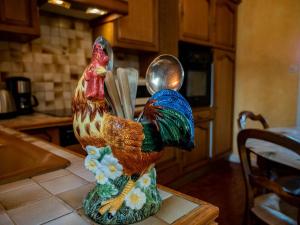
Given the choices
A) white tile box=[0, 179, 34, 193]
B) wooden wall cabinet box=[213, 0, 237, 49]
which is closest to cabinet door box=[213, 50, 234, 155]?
wooden wall cabinet box=[213, 0, 237, 49]

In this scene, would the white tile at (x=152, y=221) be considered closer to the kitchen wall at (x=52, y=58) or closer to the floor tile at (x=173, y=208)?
the floor tile at (x=173, y=208)

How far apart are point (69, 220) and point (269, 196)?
3.83 ft

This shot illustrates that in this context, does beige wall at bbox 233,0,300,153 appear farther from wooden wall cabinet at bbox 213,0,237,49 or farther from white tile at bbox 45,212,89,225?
white tile at bbox 45,212,89,225

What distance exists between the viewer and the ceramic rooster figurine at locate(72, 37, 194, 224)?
37 centimetres

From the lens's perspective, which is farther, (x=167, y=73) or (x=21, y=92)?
(x=21, y=92)

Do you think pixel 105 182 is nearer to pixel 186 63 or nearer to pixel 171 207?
pixel 171 207

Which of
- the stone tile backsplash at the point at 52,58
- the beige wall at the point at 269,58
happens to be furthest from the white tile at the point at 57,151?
the beige wall at the point at 269,58

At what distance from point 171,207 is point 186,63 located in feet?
6.40

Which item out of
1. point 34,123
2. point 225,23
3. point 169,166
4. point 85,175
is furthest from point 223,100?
point 85,175

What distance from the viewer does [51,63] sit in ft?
6.41

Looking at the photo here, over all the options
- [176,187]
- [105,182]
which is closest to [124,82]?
[105,182]

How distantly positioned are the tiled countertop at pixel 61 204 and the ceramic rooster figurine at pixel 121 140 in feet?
0.12

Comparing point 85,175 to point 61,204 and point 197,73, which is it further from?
point 197,73

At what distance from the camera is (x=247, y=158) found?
1.22 metres
